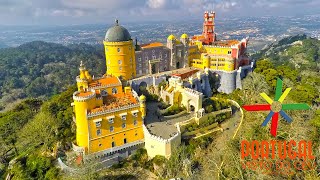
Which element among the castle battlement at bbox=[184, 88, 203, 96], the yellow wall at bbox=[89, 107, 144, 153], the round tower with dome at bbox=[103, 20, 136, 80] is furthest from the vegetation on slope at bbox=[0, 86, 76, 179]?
the castle battlement at bbox=[184, 88, 203, 96]

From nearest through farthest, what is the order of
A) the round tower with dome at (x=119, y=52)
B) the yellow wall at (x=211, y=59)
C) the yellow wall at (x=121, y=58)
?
the round tower with dome at (x=119, y=52)
the yellow wall at (x=121, y=58)
the yellow wall at (x=211, y=59)

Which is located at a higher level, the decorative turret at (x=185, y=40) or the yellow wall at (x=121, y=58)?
the decorative turret at (x=185, y=40)

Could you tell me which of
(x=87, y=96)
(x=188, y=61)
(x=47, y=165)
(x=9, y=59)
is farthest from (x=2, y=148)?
(x=9, y=59)

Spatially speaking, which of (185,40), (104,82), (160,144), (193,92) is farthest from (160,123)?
(185,40)

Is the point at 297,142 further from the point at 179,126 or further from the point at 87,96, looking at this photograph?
the point at 87,96

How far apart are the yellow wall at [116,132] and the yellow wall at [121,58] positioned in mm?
11863

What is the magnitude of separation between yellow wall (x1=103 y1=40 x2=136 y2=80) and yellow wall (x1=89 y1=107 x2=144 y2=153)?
11863 millimetres

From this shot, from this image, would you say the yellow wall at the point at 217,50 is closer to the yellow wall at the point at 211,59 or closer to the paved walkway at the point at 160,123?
the yellow wall at the point at 211,59

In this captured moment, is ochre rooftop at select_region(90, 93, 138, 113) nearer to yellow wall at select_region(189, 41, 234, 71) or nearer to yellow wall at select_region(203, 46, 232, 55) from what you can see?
yellow wall at select_region(189, 41, 234, 71)

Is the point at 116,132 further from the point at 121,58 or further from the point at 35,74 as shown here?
the point at 35,74

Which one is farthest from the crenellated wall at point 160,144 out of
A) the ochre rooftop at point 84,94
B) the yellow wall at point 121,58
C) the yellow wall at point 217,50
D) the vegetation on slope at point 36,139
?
the yellow wall at point 217,50

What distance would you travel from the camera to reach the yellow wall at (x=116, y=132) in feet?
105

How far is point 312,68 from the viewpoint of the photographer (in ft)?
248

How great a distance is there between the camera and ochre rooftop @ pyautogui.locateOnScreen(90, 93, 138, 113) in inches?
1275
